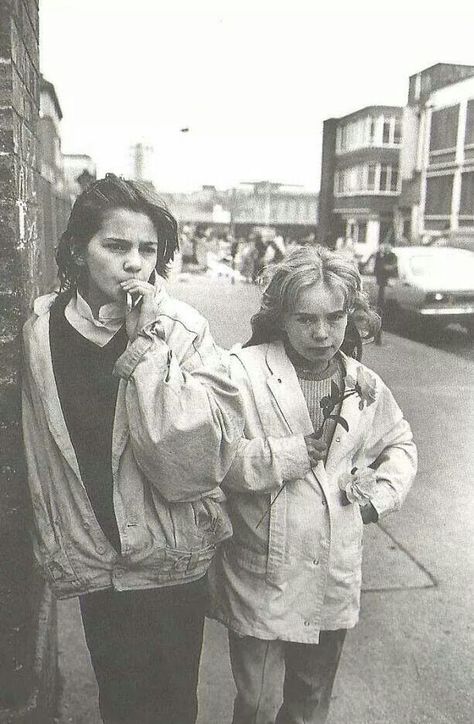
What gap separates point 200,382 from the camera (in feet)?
4.98

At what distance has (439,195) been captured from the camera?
111 ft

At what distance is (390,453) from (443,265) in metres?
11.1

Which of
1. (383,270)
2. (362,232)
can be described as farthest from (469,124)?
(383,270)

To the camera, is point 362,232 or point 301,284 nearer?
point 301,284

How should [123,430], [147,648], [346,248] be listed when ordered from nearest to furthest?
[123,430] < [147,648] < [346,248]

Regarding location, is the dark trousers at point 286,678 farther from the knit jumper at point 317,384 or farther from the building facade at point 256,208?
the building facade at point 256,208

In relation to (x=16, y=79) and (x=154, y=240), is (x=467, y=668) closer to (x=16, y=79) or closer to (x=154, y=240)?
(x=154, y=240)

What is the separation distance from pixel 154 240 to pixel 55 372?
366 millimetres

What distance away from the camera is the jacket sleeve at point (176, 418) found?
1.44m

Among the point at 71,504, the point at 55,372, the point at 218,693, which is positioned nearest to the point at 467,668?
the point at 218,693

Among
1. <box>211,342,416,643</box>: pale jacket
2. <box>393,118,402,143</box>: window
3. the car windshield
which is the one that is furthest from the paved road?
<box>393,118,402,143</box>: window

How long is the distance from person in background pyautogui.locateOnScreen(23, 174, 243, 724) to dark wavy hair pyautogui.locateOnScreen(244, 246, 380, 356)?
0.35 m

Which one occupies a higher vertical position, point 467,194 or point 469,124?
point 469,124

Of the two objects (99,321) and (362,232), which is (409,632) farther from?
(362,232)
